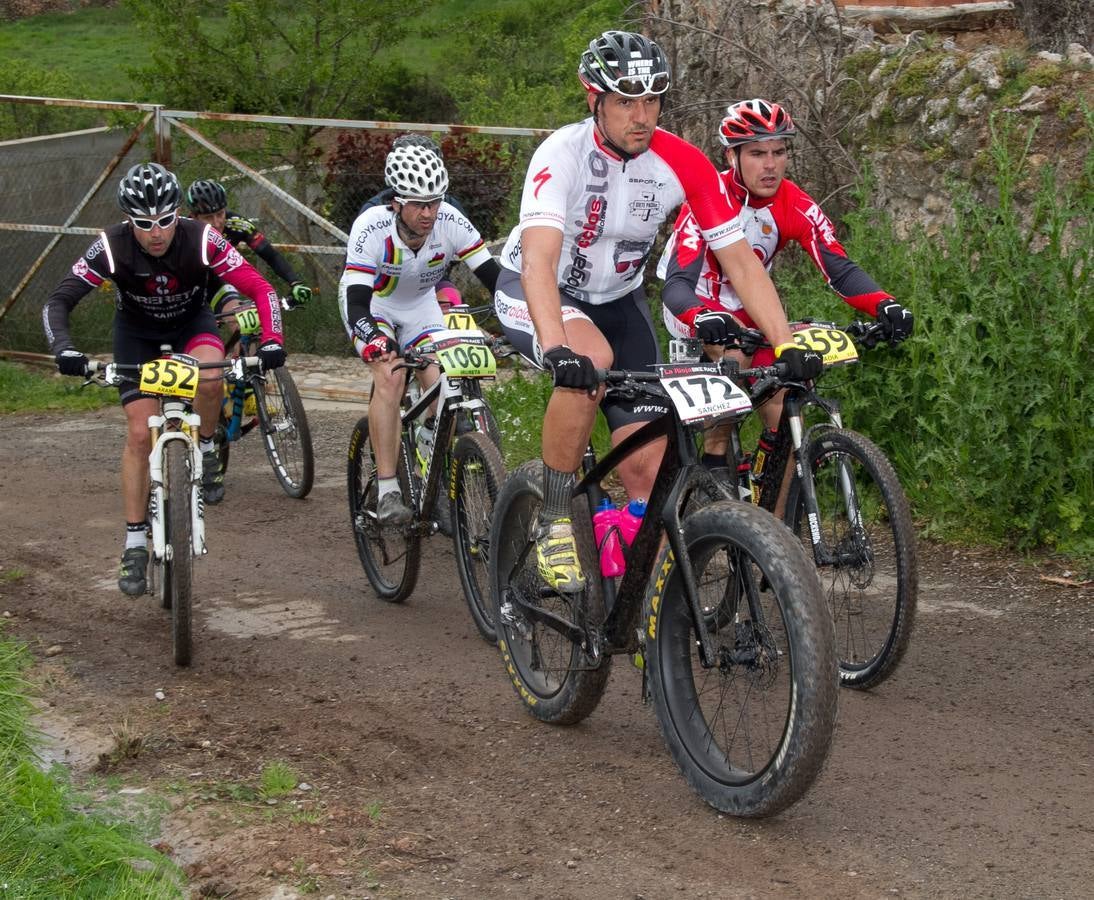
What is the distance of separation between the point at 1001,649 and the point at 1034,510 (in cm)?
136

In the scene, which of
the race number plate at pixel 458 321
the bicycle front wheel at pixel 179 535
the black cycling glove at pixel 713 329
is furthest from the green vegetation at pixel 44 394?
the black cycling glove at pixel 713 329

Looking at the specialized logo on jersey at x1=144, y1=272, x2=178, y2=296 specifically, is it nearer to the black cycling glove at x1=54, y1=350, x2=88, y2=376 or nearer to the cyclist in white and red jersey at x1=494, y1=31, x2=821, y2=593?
the black cycling glove at x1=54, y1=350, x2=88, y2=376

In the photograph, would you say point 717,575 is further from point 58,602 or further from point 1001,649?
point 58,602

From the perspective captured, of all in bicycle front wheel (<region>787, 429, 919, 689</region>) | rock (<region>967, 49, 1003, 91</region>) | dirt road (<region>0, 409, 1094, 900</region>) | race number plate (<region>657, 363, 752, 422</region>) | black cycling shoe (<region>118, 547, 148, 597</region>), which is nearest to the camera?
dirt road (<region>0, 409, 1094, 900</region>)

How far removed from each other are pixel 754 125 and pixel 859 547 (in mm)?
2164

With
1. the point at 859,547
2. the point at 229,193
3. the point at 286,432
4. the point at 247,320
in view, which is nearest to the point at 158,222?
the point at 286,432

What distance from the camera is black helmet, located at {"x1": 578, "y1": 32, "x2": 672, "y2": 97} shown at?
16.2ft

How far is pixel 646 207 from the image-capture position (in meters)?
5.25

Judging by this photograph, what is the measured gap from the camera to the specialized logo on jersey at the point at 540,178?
5016mm

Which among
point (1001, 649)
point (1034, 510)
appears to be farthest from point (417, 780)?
point (1034, 510)

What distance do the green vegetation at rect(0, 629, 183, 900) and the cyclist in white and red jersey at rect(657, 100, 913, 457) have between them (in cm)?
310

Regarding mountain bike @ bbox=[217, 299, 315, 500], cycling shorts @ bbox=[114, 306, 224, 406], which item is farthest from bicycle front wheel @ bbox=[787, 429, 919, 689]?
mountain bike @ bbox=[217, 299, 315, 500]

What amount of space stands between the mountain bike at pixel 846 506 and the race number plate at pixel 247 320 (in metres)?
4.76

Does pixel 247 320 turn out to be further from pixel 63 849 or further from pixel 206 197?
pixel 63 849
